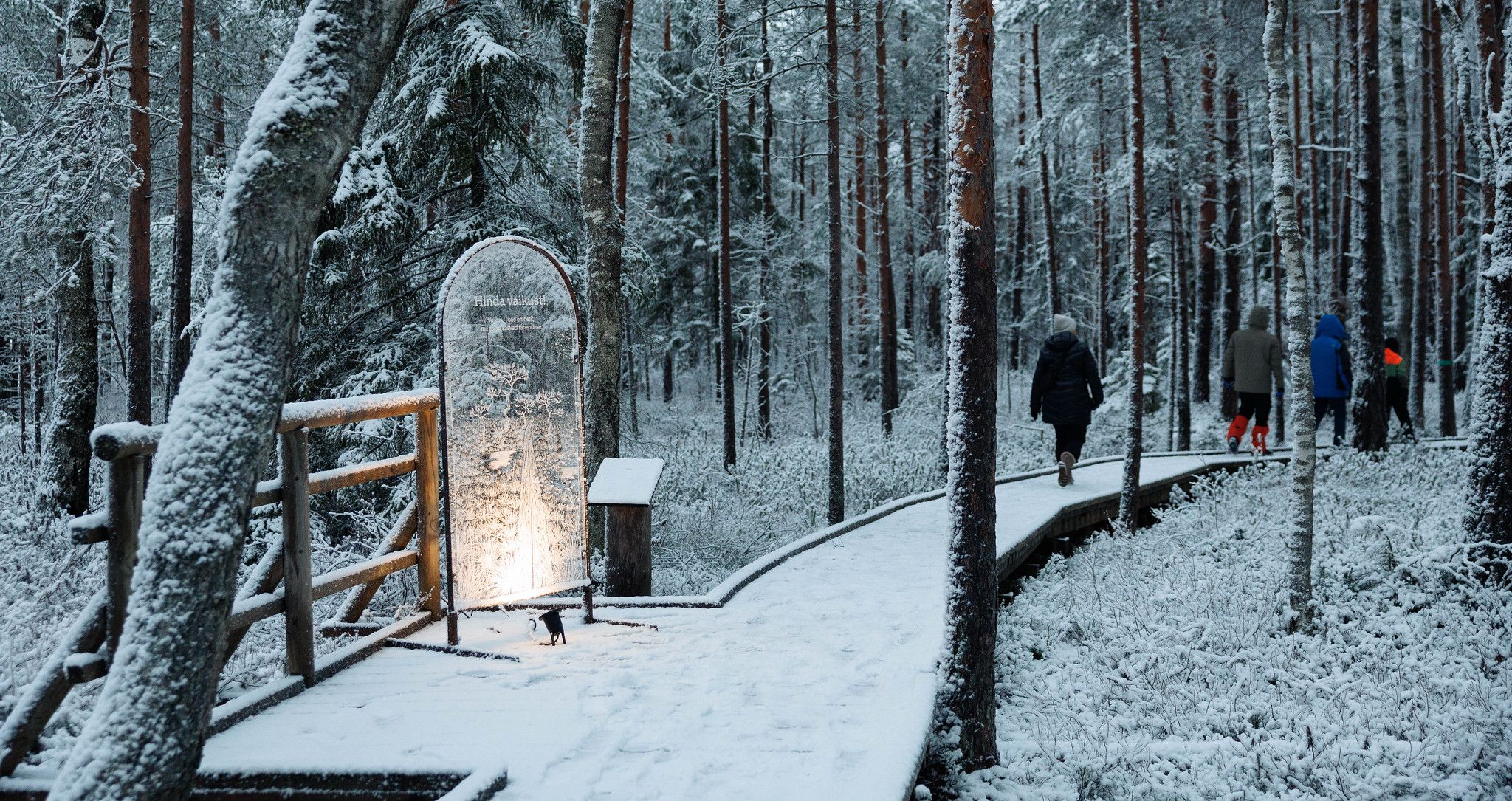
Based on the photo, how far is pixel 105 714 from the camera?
9.71 feet

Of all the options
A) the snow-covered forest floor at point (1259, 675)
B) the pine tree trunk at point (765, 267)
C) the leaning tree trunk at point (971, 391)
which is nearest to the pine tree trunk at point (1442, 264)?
the snow-covered forest floor at point (1259, 675)

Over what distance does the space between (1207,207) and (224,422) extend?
21905mm

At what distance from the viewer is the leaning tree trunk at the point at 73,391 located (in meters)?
12.5

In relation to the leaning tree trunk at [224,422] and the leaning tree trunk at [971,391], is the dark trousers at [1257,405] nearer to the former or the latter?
the leaning tree trunk at [971,391]

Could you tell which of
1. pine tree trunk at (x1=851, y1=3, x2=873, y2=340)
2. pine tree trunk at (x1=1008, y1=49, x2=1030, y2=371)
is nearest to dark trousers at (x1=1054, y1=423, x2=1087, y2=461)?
pine tree trunk at (x1=851, y1=3, x2=873, y2=340)

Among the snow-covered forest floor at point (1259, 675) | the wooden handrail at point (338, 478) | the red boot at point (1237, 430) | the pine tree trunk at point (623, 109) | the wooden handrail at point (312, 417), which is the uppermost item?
the pine tree trunk at point (623, 109)

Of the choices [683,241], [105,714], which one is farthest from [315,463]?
[683,241]

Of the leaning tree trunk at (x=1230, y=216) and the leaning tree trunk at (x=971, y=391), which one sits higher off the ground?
the leaning tree trunk at (x=1230, y=216)

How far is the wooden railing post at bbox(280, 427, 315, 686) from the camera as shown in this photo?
4.68 meters

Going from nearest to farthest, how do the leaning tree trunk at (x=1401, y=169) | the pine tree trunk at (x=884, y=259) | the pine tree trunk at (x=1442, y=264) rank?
the leaning tree trunk at (x=1401, y=169) < the pine tree trunk at (x=1442, y=264) < the pine tree trunk at (x=884, y=259)

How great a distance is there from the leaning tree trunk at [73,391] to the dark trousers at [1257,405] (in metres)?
16.6

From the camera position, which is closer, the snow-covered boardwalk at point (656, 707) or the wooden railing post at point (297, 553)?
the snow-covered boardwalk at point (656, 707)

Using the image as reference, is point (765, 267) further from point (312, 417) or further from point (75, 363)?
point (312, 417)

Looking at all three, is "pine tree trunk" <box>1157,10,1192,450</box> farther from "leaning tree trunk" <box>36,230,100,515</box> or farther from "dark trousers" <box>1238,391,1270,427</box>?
"leaning tree trunk" <box>36,230,100,515</box>
